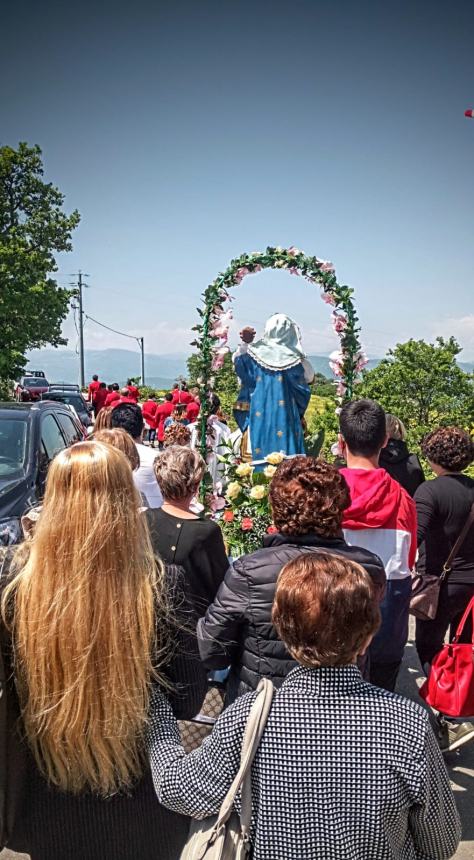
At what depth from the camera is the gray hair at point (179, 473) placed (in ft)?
10.2

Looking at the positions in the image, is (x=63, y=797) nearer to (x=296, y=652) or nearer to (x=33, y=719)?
(x=33, y=719)

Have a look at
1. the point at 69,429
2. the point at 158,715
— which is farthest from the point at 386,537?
the point at 69,429

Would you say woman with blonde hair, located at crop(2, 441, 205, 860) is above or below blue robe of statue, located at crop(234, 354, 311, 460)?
below

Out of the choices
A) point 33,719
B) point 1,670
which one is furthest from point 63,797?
point 1,670

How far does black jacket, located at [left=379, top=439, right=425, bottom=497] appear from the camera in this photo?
457cm

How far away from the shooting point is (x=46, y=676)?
1566 millimetres

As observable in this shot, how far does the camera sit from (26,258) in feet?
74.7

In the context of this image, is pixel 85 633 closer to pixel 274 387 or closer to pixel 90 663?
pixel 90 663

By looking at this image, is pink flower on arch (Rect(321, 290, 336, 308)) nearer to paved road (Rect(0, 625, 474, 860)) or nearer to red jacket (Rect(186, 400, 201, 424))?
paved road (Rect(0, 625, 474, 860))

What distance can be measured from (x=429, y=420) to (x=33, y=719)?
24.0 feet

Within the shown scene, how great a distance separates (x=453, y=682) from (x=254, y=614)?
5.03 feet

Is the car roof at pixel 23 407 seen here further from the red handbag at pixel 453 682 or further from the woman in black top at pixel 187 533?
the red handbag at pixel 453 682

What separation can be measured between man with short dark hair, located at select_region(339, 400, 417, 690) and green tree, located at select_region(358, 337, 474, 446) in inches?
197

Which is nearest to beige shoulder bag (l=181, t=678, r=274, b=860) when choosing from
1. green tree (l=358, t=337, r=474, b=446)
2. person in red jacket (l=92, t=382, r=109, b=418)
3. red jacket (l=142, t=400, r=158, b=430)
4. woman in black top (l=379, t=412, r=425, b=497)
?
woman in black top (l=379, t=412, r=425, b=497)
